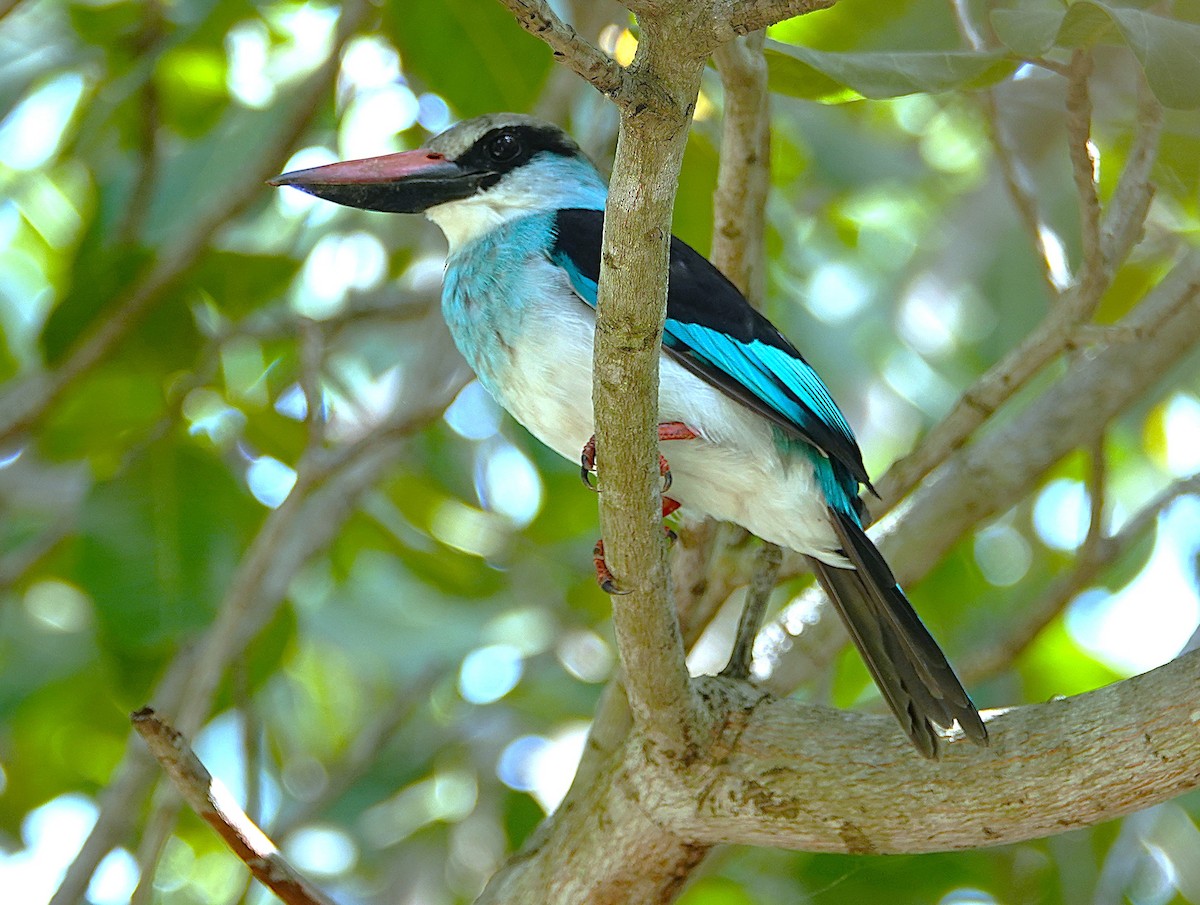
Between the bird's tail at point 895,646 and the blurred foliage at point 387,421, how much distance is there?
73 centimetres

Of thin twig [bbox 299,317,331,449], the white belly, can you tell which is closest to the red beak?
thin twig [bbox 299,317,331,449]

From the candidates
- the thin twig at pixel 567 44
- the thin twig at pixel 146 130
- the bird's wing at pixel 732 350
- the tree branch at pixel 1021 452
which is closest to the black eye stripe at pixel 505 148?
the bird's wing at pixel 732 350

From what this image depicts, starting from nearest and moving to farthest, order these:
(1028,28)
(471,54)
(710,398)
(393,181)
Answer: (1028,28) < (710,398) < (393,181) < (471,54)

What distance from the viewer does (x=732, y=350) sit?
106 inches

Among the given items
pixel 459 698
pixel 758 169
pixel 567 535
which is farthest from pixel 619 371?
pixel 459 698

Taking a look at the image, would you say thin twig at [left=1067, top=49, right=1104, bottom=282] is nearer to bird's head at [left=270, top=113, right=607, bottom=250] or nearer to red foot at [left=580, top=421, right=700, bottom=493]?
red foot at [left=580, top=421, right=700, bottom=493]

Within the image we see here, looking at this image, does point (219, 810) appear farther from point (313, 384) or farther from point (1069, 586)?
point (1069, 586)

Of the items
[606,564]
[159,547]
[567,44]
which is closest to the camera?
[567,44]

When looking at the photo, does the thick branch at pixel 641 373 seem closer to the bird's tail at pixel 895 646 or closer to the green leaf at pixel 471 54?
the bird's tail at pixel 895 646

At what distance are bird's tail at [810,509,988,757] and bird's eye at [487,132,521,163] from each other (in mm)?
1038

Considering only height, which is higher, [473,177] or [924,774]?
[473,177]

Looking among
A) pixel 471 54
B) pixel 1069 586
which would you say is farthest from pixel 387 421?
pixel 1069 586

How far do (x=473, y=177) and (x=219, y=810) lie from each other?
143 centimetres

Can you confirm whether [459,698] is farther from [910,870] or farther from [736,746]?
[736,746]
